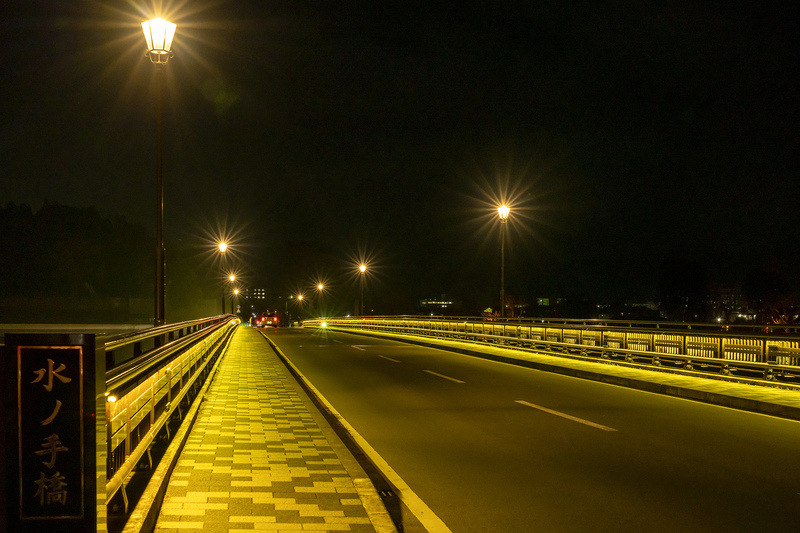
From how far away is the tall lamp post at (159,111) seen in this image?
1168 centimetres

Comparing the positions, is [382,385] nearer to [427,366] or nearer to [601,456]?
[427,366]

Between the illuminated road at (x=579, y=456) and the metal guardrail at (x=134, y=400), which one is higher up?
the metal guardrail at (x=134, y=400)

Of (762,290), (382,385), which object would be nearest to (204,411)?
(382,385)

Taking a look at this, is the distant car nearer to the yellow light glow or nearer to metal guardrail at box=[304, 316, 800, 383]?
metal guardrail at box=[304, 316, 800, 383]

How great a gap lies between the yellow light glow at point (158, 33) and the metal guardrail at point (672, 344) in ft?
45.2

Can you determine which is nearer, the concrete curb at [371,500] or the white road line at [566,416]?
the concrete curb at [371,500]

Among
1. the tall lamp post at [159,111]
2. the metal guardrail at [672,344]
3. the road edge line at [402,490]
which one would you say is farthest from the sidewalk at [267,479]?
the metal guardrail at [672,344]

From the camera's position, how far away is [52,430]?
3336 mm

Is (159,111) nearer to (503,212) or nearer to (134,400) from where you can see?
(134,400)

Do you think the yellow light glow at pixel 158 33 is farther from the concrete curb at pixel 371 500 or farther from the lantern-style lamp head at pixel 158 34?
the concrete curb at pixel 371 500

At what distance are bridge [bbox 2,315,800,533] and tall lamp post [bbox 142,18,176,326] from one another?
1256 millimetres

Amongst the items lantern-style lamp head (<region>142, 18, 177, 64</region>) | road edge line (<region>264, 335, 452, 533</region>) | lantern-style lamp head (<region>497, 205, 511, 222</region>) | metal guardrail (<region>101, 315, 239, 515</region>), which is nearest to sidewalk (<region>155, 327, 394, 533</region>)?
road edge line (<region>264, 335, 452, 533</region>)

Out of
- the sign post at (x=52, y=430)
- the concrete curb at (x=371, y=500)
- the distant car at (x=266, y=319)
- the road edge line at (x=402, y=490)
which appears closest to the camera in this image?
the sign post at (x=52, y=430)

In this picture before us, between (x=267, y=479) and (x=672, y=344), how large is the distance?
1432cm
